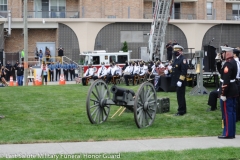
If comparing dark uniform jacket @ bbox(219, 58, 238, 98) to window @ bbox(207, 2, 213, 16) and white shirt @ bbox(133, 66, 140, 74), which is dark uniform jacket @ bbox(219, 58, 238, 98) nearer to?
white shirt @ bbox(133, 66, 140, 74)

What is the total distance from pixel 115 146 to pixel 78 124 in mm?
3154

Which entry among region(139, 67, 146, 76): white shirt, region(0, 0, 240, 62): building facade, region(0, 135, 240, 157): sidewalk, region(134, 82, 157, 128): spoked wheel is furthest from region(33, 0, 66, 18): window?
region(0, 135, 240, 157): sidewalk

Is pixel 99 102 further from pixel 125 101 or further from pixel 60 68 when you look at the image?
pixel 60 68

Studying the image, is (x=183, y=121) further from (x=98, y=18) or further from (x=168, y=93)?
(x=98, y=18)

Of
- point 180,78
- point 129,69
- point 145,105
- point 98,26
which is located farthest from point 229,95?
point 98,26

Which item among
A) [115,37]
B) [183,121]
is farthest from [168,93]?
[115,37]

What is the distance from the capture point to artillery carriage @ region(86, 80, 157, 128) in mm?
12625

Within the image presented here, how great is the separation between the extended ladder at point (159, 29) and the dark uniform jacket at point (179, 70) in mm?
24068

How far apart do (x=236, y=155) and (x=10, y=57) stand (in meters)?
40.2

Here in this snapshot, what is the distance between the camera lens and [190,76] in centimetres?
2680

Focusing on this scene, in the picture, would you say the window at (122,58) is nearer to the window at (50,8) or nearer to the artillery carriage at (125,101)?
the window at (50,8)

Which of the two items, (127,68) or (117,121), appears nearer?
(117,121)

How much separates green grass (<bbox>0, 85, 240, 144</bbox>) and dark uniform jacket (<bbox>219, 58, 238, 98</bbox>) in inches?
47.5

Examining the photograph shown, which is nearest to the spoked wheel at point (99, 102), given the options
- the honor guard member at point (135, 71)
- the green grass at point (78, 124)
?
the green grass at point (78, 124)
